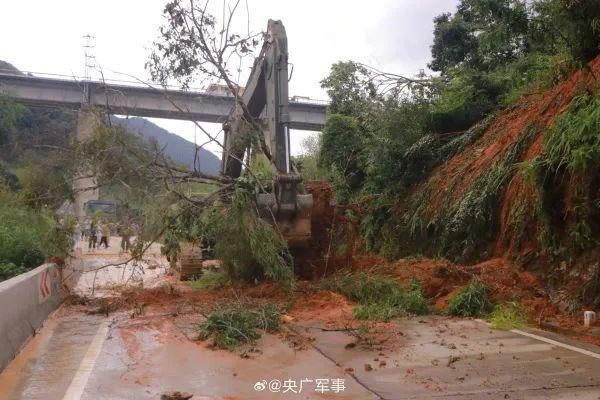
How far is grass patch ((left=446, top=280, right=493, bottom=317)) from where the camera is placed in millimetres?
9875

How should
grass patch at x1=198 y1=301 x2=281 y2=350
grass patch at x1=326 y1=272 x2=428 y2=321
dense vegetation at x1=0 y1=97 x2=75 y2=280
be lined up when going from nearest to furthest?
grass patch at x1=198 y1=301 x2=281 y2=350 → grass patch at x1=326 y1=272 x2=428 y2=321 → dense vegetation at x1=0 y1=97 x2=75 y2=280

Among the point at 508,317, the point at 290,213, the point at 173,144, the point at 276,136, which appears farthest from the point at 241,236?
the point at 508,317

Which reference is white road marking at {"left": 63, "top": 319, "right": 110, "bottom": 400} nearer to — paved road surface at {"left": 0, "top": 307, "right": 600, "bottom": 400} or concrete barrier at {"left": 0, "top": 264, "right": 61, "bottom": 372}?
paved road surface at {"left": 0, "top": 307, "right": 600, "bottom": 400}

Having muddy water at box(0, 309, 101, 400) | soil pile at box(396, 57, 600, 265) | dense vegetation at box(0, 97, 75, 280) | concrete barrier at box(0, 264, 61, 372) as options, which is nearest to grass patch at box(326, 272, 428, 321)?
soil pile at box(396, 57, 600, 265)

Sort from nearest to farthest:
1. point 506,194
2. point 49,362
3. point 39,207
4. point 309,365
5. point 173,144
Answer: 1. point 309,365
2. point 49,362
3. point 39,207
4. point 173,144
5. point 506,194

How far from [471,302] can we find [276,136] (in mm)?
5079

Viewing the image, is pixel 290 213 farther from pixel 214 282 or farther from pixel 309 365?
pixel 309 365

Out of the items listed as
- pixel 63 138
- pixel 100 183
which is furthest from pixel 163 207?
pixel 63 138

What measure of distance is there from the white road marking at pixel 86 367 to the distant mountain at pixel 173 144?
3.97 m

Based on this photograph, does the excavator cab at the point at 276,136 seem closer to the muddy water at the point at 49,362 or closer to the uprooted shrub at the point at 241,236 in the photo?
the uprooted shrub at the point at 241,236

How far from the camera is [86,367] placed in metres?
6.85

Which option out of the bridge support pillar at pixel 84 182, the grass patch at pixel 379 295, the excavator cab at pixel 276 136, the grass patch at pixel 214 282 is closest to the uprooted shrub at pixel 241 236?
the excavator cab at pixel 276 136

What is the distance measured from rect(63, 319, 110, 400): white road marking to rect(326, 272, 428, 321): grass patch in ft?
12.2

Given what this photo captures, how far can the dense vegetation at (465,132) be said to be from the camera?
10.0m
